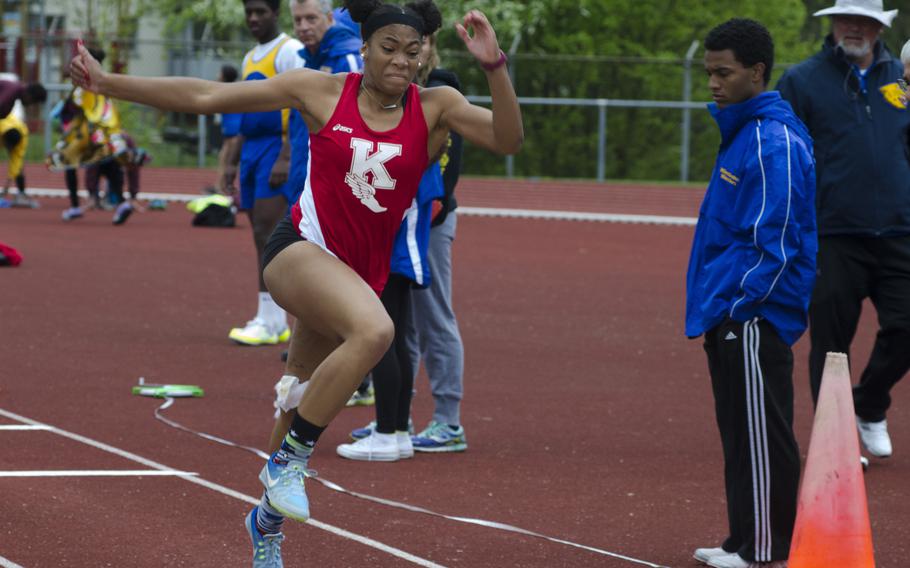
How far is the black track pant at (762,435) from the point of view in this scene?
5.52 m

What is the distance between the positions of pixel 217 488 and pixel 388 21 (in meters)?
2.21

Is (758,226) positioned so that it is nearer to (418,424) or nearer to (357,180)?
(357,180)

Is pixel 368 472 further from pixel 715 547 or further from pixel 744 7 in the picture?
pixel 744 7

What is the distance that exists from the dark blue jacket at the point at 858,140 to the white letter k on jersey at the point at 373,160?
2.65m

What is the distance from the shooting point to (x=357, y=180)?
570cm

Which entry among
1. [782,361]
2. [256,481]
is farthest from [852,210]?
[256,481]

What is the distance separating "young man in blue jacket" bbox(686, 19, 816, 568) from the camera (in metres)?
5.45

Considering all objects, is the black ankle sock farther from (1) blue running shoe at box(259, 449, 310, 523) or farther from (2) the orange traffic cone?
(2) the orange traffic cone

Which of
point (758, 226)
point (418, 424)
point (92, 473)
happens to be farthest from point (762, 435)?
point (418, 424)

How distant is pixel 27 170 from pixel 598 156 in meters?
11.9

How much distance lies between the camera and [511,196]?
3158 cm

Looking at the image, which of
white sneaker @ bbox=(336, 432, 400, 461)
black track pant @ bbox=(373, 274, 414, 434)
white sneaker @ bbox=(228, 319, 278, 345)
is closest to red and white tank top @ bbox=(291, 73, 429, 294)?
black track pant @ bbox=(373, 274, 414, 434)

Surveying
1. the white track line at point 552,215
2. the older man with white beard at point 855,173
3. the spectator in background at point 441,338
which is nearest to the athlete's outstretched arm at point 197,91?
the spectator in background at point 441,338

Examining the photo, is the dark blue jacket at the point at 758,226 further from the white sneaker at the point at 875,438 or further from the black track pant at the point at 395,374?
the white sneaker at the point at 875,438
